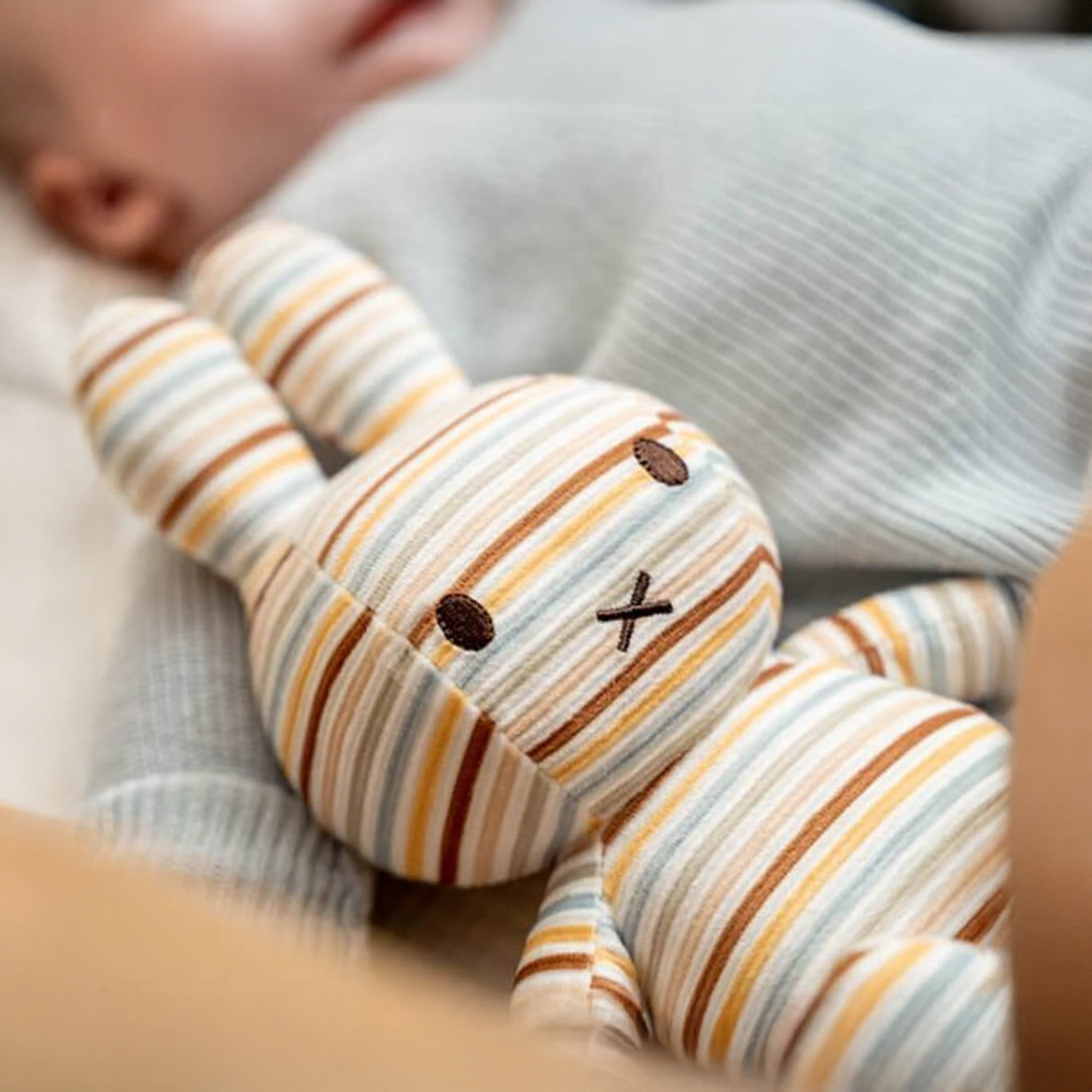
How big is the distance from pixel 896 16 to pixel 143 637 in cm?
A: 48

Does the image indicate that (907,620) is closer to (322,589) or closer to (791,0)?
(322,589)

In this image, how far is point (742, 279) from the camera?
61cm

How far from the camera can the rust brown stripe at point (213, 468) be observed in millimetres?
572

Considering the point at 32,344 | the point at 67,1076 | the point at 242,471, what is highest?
the point at 67,1076

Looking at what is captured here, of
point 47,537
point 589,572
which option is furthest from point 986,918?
point 47,537

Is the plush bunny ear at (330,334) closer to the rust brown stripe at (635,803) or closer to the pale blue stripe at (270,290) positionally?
the pale blue stripe at (270,290)

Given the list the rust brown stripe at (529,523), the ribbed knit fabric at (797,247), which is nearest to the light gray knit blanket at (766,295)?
the ribbed knit fabric at (797,247)

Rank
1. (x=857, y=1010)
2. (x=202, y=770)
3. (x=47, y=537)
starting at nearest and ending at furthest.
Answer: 1. (x=857, y=1010)
2. (x=202, y=770)
3. (x=47, y=537)

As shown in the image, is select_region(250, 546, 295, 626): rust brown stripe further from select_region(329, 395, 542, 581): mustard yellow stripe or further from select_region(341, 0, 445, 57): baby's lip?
select_region(341, 0, 445, 57): baby's lip

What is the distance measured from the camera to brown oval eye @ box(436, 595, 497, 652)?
17.8 inches

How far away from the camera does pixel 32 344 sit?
32.5 inches

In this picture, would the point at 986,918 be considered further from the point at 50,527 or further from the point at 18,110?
the point at 18,110

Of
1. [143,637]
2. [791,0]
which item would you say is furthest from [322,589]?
[791,0]

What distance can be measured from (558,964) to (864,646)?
16 centimetres
